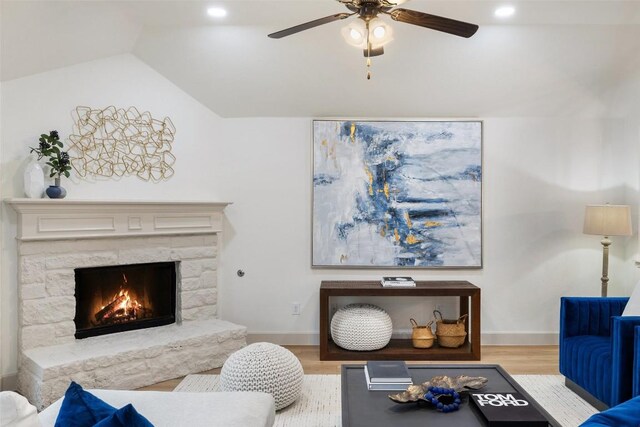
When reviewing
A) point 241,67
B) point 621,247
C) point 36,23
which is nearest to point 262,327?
point 241,67

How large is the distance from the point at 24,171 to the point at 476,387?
342 centimetres

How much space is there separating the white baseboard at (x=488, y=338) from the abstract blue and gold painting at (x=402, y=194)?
2.33 ft

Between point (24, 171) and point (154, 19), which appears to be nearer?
point (24, 171)

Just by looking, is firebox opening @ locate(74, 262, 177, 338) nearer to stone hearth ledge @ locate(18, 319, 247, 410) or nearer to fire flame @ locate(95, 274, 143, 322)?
fire flame @ locate(95, 274, 143, 322)

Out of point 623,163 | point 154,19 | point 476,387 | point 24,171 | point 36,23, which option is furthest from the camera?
point 623,163

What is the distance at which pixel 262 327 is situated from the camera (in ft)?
17.0

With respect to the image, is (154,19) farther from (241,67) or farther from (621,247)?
(621,247)

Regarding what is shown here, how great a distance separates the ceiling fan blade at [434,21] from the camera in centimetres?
257

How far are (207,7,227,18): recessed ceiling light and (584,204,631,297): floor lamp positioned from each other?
11.5ft

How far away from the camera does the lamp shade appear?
14.8ft

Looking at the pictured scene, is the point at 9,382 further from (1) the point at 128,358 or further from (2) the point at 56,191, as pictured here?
(2) the point at 56,191

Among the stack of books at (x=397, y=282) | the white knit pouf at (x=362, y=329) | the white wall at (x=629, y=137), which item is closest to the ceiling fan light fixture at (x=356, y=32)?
the stack of books at (x=397, y=282)

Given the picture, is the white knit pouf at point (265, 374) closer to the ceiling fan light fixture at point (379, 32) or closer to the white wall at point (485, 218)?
the white wall at point (485, 218)

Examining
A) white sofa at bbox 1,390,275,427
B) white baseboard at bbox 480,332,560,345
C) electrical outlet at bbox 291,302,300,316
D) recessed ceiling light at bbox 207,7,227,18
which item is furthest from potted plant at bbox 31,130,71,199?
white baseboard at bbox 480,332,560,345
